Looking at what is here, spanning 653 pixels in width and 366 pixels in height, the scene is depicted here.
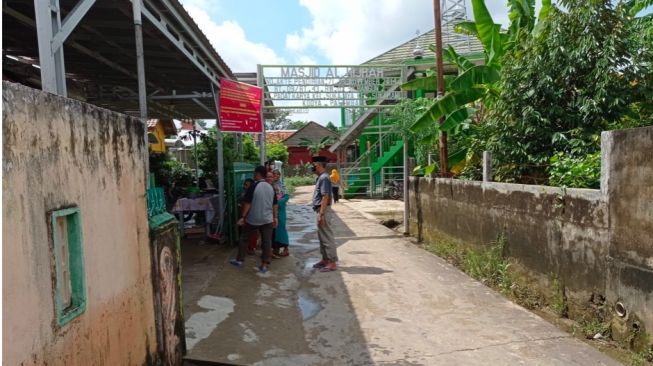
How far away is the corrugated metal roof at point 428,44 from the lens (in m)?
16.6

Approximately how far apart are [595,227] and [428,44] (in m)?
13.6

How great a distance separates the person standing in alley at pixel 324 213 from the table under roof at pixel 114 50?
2702 mm

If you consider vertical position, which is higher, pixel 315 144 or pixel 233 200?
pixel 315 144

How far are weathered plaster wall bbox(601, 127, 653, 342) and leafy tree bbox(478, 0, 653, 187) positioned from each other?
896 millimetres

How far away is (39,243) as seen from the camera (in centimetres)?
215

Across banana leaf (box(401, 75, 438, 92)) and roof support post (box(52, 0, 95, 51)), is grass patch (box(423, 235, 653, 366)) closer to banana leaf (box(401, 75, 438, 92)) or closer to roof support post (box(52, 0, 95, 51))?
banana leaf (box(401, 75, 438, 92))

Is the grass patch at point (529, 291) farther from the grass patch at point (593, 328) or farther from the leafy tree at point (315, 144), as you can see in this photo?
the leafy tree at point (315, 144)

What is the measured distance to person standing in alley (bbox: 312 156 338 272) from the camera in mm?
7562

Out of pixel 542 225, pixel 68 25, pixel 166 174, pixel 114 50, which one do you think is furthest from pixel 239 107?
pixel 542 225

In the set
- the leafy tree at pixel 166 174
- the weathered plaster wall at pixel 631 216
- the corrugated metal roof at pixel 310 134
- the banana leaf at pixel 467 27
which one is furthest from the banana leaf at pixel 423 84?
the corrugated metal roof at pixel 310 134

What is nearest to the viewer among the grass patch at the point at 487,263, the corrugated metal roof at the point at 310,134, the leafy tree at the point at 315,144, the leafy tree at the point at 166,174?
the grass patch at the point at 487,263

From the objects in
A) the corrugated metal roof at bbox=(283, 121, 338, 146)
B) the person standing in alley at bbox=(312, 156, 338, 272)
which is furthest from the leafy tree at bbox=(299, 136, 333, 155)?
the person standing in alley at bbox=(312, 156, 338, 272)

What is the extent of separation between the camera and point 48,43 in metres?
3.67

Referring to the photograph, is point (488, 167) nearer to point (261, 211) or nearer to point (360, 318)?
point (360, 318)
